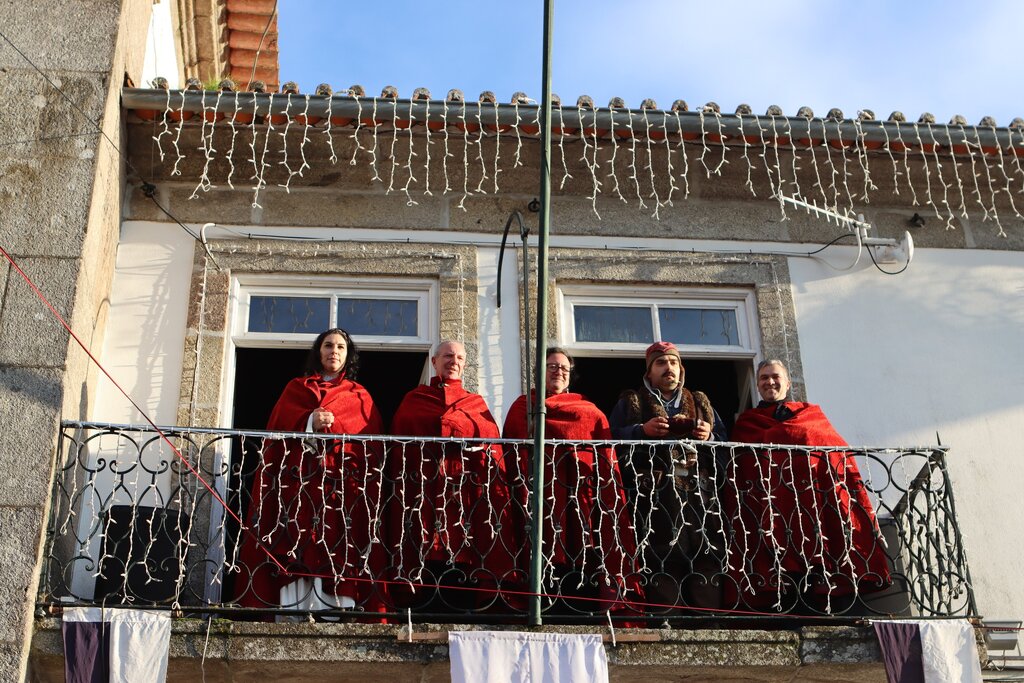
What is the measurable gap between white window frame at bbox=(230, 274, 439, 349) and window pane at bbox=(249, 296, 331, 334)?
28mm

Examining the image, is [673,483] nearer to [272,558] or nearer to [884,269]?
[272,558]

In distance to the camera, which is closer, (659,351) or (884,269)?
(659,351)

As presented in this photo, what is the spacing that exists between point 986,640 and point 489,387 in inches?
110

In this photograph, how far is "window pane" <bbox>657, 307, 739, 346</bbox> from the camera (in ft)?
26.5

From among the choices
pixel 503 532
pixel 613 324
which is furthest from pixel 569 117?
pixel 503 532

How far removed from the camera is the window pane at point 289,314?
7832 millimetres

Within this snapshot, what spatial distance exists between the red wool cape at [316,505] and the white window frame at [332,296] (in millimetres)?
881

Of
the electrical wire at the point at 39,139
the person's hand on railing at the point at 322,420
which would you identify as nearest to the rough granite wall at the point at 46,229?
the electrical wire at the point at 39,139

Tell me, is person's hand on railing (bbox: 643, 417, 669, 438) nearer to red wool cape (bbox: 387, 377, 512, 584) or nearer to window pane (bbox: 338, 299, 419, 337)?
red wool cape (bbox: 387, 377, 512, 584)

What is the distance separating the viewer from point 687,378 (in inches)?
350

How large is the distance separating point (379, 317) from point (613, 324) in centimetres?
133

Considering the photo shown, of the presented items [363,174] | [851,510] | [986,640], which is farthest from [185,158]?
[986,640]

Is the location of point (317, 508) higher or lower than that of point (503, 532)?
higher

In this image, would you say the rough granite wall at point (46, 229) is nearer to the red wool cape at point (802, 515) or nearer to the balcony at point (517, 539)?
the balcony at point (517, 539)
